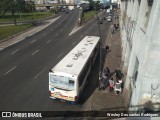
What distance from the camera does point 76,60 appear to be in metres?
20.3

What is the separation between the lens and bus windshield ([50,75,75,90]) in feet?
56.7

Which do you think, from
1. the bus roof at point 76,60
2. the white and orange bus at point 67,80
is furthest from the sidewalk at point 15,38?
the white and orange bus at point 67,80

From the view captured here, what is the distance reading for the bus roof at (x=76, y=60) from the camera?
58.6 ft

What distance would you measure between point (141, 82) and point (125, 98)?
5942mm

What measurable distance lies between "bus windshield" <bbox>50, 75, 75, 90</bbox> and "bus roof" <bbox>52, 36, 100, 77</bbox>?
1.81ft

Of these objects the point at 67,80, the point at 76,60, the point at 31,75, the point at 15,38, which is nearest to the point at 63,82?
the point at 67,80

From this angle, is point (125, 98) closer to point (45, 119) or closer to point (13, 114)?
point (45, 119)

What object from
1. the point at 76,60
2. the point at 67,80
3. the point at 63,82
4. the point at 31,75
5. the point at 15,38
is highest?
the point at 76,60

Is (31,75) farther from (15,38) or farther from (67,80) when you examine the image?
(15,38)

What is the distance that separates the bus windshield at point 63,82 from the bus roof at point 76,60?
552mm

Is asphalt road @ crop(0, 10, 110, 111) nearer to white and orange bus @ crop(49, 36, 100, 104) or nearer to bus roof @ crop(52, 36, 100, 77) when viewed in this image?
white and orange bus @ crop(49, 36, 100, 104)

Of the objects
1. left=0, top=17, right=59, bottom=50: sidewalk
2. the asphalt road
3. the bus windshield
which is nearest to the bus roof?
the bus windshield

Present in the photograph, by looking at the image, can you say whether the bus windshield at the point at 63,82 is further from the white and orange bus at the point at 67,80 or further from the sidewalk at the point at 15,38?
the sidewalk at the point at 15,38

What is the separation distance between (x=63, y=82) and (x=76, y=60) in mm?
3513
